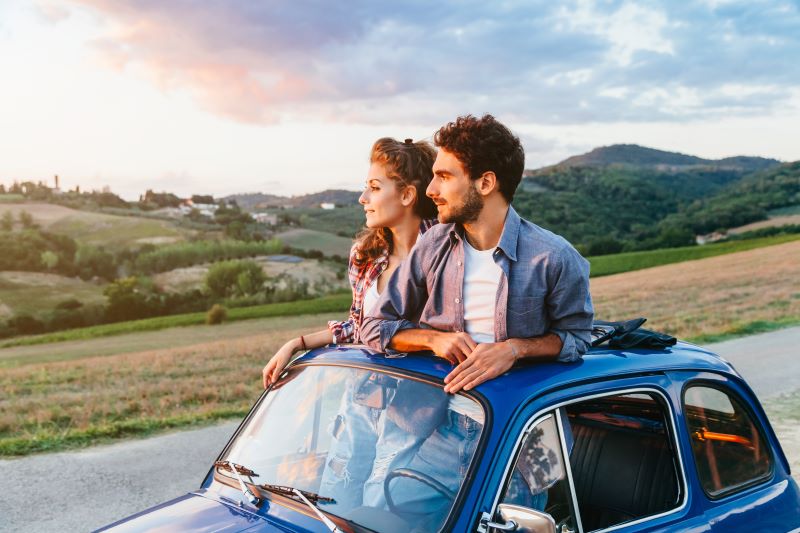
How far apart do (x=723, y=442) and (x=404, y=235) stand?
6.01ft

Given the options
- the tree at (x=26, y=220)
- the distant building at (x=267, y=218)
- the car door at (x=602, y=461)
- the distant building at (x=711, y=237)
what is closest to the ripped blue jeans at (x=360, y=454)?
the car door at (x=602, y=461)

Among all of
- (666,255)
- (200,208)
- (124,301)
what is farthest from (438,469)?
(200,208)

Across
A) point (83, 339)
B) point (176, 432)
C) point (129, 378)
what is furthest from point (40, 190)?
point (176, 432)

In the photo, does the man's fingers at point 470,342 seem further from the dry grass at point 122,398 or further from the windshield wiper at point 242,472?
the dry grass at point 122,398

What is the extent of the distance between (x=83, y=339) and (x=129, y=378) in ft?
90.6

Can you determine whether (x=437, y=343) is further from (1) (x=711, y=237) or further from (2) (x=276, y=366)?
(1) (x=711, y=237)

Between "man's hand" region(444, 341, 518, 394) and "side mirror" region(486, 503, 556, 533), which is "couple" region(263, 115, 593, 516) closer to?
"man's hand" region(444, 341, 518, 394)

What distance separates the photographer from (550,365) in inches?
122

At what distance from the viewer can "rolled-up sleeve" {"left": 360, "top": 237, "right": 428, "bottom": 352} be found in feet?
11.2

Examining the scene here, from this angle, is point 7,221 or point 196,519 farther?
point 7,221

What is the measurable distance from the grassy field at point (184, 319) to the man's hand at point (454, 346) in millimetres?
40893

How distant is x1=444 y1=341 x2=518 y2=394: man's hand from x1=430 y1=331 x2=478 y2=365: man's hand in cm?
6

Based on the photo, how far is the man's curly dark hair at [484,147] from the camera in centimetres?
327

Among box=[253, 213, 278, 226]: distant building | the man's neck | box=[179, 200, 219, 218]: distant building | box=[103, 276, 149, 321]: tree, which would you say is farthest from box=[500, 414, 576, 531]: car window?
box=[253, 213, 278, 226]: distant building
